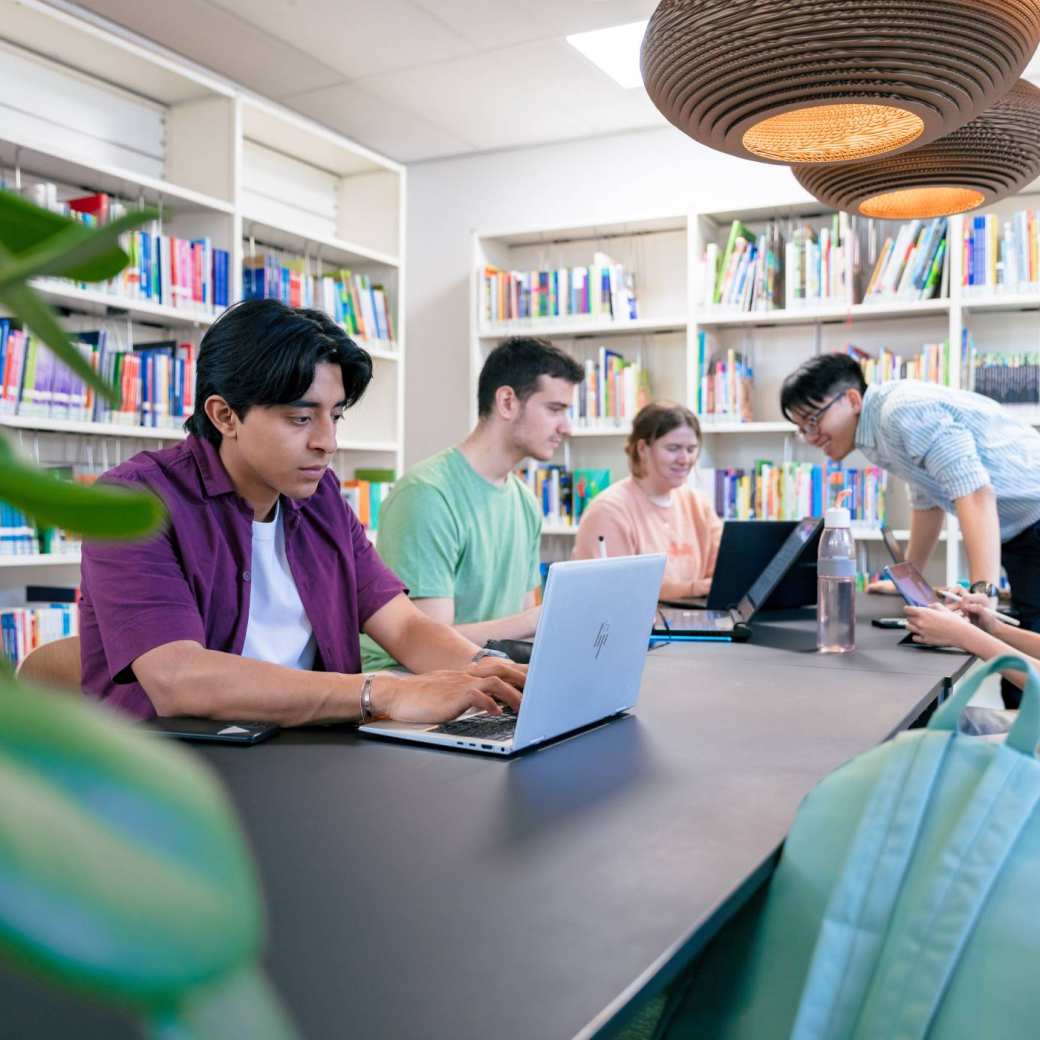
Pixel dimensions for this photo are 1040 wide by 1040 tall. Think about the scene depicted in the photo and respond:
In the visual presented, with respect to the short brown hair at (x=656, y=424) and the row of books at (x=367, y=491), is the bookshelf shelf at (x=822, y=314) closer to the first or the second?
the short brown hair at (x=656, y=424)

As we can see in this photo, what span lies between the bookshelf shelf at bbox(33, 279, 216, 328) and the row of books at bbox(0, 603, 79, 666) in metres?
0.97

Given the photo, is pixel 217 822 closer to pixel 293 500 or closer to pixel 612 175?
pixel 293 500

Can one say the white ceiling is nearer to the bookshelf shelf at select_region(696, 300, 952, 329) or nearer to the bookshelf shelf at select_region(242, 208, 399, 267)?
the bookshelf shelf at select_region(242, 208, 399, 267)

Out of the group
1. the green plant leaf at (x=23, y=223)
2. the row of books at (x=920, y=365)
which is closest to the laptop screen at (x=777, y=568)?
the row of books at (x=920, y=365)

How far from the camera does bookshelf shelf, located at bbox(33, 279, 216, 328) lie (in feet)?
10.7

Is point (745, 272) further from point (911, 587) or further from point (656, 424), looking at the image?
point (911, 587)

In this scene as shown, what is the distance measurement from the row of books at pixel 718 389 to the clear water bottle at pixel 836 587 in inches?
95.8

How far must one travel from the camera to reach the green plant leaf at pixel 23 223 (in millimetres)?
194

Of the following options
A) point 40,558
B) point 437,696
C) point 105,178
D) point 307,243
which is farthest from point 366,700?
point 307,243

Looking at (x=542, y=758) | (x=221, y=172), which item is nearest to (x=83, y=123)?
(x=221, y=172)

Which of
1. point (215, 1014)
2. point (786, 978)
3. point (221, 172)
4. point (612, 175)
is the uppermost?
point (612, 175)

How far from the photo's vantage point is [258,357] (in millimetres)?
1648

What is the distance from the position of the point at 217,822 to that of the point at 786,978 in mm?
820

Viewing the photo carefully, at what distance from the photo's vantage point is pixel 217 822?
0.13 meters
